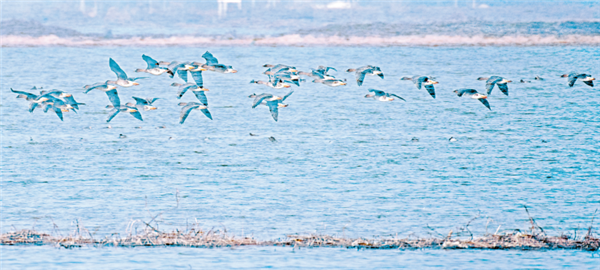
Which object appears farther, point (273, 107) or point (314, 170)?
point (314, 170)

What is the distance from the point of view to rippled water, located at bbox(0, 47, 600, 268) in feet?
52.0

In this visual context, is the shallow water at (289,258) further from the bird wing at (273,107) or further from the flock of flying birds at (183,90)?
the bird wing at (273,107)

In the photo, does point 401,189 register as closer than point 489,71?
Yes

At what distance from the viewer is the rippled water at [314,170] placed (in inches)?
623

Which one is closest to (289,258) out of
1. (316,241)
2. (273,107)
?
(316,241)

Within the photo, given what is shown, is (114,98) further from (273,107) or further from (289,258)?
(289,258)

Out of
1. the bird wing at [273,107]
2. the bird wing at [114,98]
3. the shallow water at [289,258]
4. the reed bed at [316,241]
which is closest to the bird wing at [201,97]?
the bird wing at [273,107]

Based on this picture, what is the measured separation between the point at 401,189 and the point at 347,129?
11.5m

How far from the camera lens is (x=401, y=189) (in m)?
20.2

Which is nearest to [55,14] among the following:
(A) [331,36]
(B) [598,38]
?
(A) [331,36]

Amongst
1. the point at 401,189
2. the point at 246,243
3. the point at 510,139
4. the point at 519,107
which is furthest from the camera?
the point at 519,107

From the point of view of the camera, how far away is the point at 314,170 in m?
23.1

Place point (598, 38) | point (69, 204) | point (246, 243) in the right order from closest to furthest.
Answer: point (246, 243) < point (69, 204) < point (598, 38)

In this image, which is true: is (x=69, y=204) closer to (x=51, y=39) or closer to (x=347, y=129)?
(x=347, y=129)
